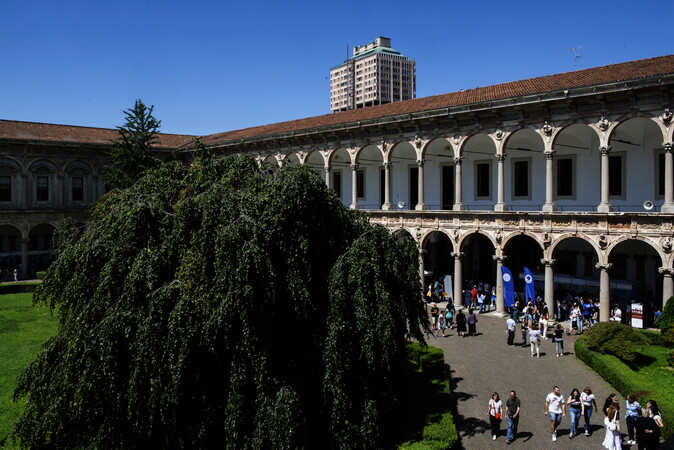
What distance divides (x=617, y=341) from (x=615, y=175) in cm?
1053

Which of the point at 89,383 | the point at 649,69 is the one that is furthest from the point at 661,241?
the point at 89,383

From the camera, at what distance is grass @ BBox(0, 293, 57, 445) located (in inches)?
555

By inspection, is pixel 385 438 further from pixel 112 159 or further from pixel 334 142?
pixel 112 159

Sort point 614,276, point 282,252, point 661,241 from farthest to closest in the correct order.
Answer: point 614,276
point 661,241
point 282,252

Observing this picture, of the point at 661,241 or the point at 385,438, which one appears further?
the point at 661,241

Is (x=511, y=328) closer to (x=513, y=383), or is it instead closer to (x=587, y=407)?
(x=513, y=383)

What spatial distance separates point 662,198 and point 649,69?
5521 millimetres

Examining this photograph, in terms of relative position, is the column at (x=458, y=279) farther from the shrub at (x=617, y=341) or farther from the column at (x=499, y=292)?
the shrub at (x=617, y=341)

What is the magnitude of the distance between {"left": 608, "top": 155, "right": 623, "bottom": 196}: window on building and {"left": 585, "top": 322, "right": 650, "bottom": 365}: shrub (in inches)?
338

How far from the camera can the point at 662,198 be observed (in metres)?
23.6

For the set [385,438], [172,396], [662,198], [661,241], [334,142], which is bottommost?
[385,438]

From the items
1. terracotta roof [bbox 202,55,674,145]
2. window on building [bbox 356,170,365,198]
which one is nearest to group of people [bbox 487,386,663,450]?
terracotta roof [bbox 202,55,674,145]

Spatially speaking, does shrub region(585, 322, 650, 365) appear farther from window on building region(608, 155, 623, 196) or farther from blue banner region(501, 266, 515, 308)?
window on building region(608, 155, 623, 196)

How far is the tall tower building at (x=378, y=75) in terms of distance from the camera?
452ft
